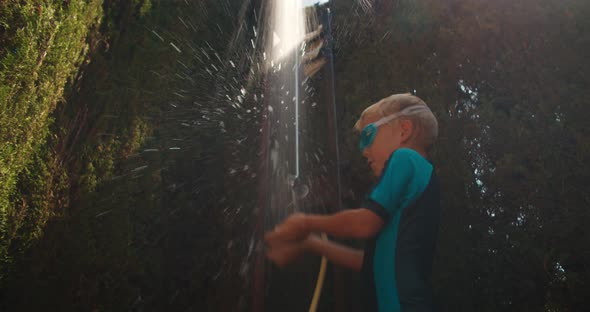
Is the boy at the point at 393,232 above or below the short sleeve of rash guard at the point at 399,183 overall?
below

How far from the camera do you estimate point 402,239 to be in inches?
63.2

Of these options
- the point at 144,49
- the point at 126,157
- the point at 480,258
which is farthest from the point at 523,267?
the point at 144,49

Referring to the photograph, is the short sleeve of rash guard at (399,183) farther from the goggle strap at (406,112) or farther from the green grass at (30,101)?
the green grass at (30,101)

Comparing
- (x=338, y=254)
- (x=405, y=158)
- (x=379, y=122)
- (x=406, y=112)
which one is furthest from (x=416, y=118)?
(x=338, y=254)

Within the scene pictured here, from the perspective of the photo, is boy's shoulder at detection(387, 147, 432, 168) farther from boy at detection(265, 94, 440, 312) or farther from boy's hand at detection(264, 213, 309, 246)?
boy's hand at detection(264, 213, 309, 246)

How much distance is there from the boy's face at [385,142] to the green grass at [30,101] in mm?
2324

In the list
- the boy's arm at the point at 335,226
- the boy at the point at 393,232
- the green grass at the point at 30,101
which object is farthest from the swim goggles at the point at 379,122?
the green grass at the point at 30,101

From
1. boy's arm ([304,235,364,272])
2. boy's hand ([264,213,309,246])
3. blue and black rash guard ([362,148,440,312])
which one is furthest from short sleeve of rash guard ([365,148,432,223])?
boy's arm ([304,235,364,272])

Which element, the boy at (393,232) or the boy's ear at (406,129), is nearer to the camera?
the boy at (393,232)

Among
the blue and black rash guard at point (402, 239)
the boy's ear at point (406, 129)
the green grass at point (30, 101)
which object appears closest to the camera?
the blue and black rash guard at point (402, 239)

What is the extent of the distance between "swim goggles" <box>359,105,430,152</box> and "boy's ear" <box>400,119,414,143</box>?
4 centimetres

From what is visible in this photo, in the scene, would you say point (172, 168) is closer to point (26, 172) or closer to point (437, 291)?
point (26, 172)

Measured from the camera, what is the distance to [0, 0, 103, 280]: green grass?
109 inches

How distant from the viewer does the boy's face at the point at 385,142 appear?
1.81 meters
